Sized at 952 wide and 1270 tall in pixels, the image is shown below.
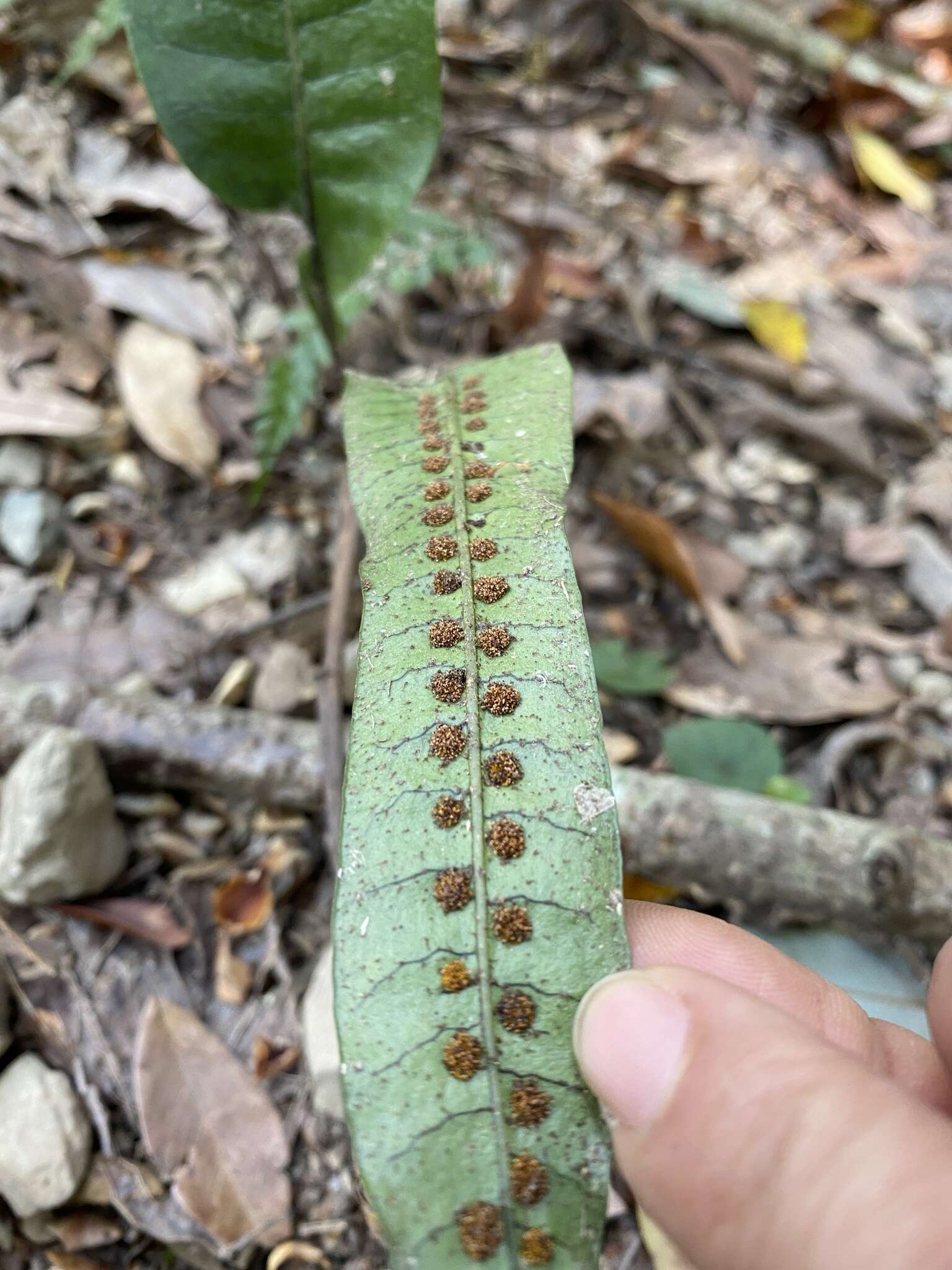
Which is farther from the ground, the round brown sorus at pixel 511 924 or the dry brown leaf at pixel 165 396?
the round brown sorus at pixel 511 924

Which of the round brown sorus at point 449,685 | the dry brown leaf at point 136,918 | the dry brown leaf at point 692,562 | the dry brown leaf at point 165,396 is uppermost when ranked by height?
the round brown sorus at point 449,685

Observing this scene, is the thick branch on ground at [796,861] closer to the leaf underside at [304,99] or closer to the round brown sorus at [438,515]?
the round brown sorus at [438,515]

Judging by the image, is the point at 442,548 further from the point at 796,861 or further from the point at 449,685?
the point at 796,861

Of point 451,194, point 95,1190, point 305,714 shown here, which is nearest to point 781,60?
point 451,194

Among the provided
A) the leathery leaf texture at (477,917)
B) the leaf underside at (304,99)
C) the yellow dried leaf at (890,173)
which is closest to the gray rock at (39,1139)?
the leathery leaf texture at (477,917)

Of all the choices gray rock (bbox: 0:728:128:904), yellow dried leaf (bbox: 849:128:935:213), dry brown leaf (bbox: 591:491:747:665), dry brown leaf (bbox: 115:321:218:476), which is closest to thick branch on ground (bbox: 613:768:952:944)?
dry brown leaf (bbox: 591:491:747:665)

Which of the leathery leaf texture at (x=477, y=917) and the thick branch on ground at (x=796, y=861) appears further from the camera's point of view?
the thick branch on ground at (x=796, y=861)
